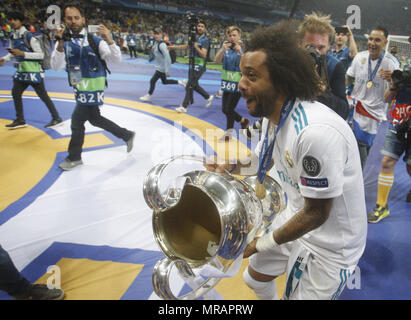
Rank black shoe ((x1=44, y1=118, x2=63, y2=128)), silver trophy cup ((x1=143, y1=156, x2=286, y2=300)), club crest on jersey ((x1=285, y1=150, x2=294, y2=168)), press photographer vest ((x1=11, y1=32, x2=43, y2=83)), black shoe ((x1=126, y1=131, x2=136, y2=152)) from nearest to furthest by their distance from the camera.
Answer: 1. silver trophy cup ((x1=143, y1=156, x2=286, y2=300))
2. club crest on jersey ((x1=285, y1=150, x2=294, y2=168))
3. black shoe ((x1=126, y1=131, x2=136, y2=152))
4. press photographer vest ((x1=11, y1=32, x2=43, y2=83))
5. black shoe ((x1=44, y1=118, x2=63, y2=128))

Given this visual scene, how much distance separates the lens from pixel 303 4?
25.0 m

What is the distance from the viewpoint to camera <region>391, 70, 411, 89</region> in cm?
279

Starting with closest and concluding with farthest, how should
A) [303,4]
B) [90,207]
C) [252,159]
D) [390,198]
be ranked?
1. [252,159]
2. [90,207]
3. [390,198]
4. [303,4]

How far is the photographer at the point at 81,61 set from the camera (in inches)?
136

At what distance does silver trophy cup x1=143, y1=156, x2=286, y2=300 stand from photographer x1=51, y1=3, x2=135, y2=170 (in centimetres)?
297

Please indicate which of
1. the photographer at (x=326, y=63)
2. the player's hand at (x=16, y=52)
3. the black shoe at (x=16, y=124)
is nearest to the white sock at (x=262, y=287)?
the photographer at (x=326, y=63)

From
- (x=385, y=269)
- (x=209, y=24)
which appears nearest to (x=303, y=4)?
(x=209, y=24)

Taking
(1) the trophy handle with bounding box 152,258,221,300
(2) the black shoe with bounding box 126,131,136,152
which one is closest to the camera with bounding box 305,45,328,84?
(1) the trophy handle with bounding box 152,258,221,300

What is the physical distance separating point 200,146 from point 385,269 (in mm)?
3125

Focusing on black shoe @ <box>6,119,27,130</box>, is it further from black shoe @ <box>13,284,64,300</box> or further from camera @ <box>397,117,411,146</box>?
camera @ <box>397,117,411,146</box>

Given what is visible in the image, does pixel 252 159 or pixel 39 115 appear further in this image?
pixel 39 115

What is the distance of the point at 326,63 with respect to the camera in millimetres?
2480

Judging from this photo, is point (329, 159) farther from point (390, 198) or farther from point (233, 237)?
point (390, 198)

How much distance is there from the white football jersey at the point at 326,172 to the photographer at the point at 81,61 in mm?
3080
